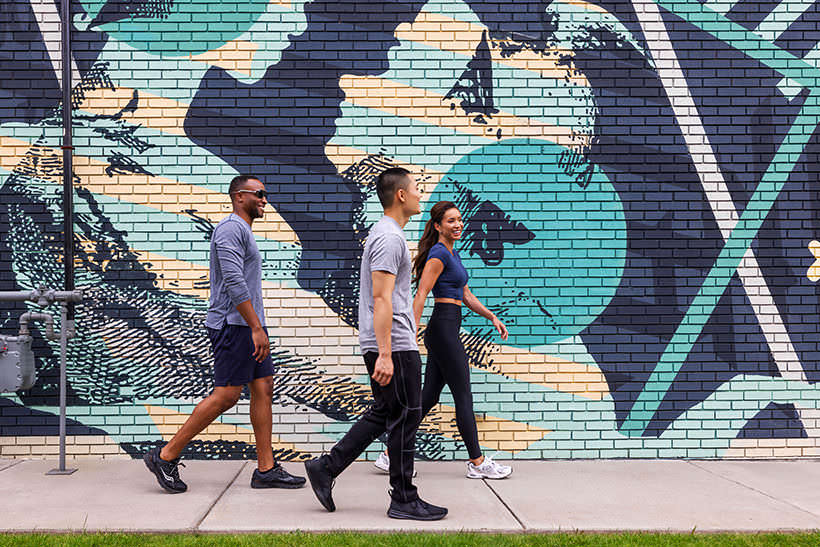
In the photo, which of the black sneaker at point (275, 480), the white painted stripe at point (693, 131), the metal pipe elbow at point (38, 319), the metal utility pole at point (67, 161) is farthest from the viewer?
the white painted stripe at point (693, 131)

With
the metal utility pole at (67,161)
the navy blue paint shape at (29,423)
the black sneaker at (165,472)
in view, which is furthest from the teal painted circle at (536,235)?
the navy blue paint shape at (29,423)

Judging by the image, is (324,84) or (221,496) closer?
(221,496)

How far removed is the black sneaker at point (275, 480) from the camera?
5.05 metres

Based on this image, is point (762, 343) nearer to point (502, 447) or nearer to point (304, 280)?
point (502, 447)

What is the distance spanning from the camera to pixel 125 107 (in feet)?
20.1

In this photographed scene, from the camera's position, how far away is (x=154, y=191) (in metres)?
6.10

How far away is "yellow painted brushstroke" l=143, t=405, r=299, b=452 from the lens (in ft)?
19.6

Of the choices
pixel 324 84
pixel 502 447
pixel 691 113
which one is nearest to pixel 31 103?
pixel 324 84

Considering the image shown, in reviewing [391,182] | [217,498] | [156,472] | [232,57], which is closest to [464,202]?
[391,182]

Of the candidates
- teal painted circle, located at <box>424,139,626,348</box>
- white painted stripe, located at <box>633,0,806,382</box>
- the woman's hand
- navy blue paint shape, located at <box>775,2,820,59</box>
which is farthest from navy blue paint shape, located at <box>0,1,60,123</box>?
navy blue paint shape, located at <box>775,2,820,59</box>

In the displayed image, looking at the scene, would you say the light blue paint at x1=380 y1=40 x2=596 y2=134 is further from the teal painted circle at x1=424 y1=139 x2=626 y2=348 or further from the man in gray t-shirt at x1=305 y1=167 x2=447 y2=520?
the man in gray t-shirt at x1=305 y1=167 x2=447 y2=520

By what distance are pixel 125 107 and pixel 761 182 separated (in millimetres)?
5466

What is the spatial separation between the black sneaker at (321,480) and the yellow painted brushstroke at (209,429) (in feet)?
5.33

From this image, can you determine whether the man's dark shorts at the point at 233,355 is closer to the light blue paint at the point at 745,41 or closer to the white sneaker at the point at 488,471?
the white sneaker at the point at 488,471
